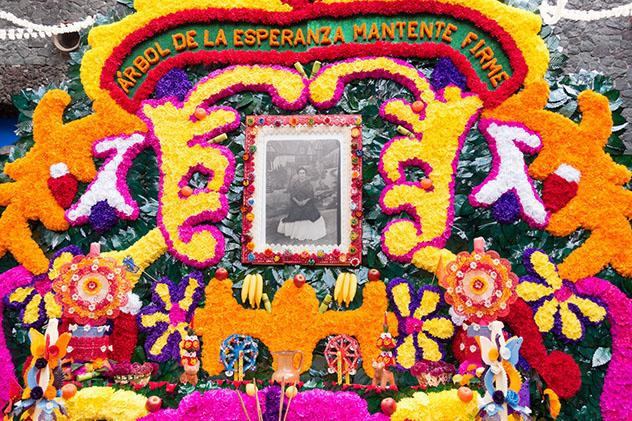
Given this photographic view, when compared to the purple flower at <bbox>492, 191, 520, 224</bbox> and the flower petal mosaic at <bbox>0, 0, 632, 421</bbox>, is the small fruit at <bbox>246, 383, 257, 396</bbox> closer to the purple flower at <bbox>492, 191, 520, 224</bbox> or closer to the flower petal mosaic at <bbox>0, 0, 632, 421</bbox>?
the flower petal mosaic at <bbox>0, 0, 632, 421</bbox>

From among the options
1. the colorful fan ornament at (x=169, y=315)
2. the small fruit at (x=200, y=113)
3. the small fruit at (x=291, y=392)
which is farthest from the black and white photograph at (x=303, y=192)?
the small fruit at (x=291, y=392)

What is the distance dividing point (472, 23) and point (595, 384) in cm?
272

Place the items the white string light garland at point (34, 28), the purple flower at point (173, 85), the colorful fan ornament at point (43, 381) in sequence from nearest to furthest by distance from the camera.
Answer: the colorful fan ornament at point (43, 381) → the purple flower at point (173, 85) → the white string light garland at point (34, 28)

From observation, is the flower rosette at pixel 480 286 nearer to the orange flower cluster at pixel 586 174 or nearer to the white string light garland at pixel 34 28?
the orange flower cluster at pixel 586 174

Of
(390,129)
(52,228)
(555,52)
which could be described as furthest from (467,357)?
(52,228)

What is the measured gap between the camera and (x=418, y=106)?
5344mm

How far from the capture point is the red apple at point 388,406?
14.3ft

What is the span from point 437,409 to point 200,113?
2742mm

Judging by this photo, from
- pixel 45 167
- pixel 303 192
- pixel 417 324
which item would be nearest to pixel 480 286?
pixel 417 324

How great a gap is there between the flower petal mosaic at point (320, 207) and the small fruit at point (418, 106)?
0.01m

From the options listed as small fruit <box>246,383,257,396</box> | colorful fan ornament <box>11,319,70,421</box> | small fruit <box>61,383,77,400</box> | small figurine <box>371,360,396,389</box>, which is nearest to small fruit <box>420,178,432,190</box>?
small figurine <box>371,360,396,389</box>

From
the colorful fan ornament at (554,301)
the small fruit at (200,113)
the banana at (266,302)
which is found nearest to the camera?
the colorful fan ornament at (554,301)

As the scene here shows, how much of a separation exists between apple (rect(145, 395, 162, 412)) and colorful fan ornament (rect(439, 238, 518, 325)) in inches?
77.1

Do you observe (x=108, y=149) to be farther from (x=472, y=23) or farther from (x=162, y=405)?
(x=472, y=23)
